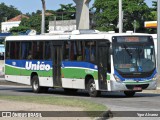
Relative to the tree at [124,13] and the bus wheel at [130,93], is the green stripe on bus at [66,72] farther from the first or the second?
the tree at [124,13]

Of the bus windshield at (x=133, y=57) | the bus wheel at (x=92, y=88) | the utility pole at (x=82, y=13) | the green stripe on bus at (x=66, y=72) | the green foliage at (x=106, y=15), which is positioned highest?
the green foliage at (x=106, y=15)

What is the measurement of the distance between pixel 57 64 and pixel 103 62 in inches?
137

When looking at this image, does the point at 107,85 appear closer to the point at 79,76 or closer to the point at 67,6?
the point at 79,76

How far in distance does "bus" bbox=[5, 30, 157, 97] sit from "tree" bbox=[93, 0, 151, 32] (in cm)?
7183

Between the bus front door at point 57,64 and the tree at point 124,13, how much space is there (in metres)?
73.4

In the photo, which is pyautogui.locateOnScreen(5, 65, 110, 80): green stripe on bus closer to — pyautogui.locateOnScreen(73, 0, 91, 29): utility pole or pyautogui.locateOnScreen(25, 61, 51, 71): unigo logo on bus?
pyautogui.locateOnScreen(25, 61, 51, 71): unigo logo on bus

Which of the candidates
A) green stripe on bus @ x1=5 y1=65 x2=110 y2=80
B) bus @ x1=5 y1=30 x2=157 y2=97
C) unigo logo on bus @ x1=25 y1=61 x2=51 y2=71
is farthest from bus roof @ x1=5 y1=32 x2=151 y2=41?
green stripe on bus @ x1=5 y1=65 x2=110 y2=80

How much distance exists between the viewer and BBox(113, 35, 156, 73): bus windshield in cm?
2205

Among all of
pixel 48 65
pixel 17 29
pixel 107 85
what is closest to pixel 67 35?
pixel 48 65

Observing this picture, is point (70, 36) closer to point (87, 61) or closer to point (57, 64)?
point (57, 64)

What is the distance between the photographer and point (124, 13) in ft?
335

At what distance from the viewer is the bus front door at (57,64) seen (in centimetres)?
2507

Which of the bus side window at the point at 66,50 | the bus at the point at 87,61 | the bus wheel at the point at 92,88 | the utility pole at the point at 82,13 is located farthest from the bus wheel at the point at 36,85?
the utility pole at the point at 82,13

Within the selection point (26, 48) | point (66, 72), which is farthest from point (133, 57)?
point (26, 48)
